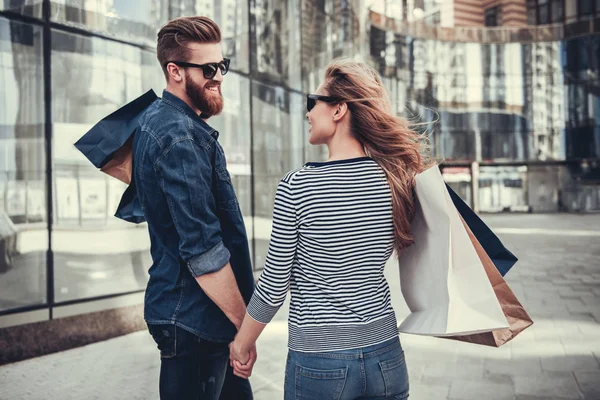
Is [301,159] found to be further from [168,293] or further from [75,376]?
[168,293]

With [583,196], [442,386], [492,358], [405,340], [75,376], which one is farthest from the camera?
[583,196]

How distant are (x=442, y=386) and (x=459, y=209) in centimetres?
330

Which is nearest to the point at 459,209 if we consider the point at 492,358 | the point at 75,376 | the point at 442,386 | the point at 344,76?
the point at 344,76

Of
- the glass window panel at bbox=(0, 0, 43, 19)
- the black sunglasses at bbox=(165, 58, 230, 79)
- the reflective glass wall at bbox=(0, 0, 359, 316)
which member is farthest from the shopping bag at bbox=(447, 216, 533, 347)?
the glass window panel at bbox=(0, 0, 43, 19)

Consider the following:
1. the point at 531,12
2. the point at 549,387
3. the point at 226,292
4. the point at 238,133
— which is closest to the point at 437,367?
the point at 549,387

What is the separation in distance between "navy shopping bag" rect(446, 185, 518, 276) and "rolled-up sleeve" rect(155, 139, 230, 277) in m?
0.90

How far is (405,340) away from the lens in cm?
668

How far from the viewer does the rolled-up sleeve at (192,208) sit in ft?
6.66

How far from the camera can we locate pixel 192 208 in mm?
2043

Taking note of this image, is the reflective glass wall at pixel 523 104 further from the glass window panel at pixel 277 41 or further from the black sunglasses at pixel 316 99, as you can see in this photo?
the black sunglasses at pixel 316 99

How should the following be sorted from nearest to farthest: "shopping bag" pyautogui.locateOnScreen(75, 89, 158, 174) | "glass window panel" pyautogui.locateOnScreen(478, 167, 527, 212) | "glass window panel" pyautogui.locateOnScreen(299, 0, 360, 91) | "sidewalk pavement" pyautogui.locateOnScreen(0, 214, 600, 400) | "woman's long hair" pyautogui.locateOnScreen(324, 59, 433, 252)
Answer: "woman's long hair" pyautogui.locateOnScreen(324, 59, 433, 252)
"shopping bag" pyautogui.locateOnScreen(75, 89, 158, 174)
"sidewalk pavement" pyautogui.locateOnScreen(0, 214, 600, 400)
"glass window panel" pyautogui.locateOnScreen(299, 0, 360, 91)
"glass window panel" pyautogui.locateOnScreen(478, 167, 527, 212)

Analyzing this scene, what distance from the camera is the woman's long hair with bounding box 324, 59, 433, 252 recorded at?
200 centimetres

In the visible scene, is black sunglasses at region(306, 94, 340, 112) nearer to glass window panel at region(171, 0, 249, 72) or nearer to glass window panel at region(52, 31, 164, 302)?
glass window panel at region(52, 31, 164, 302)

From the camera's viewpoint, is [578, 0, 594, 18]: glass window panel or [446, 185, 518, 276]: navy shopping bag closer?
[446, 185, 518, 276]: navy shopping bag
